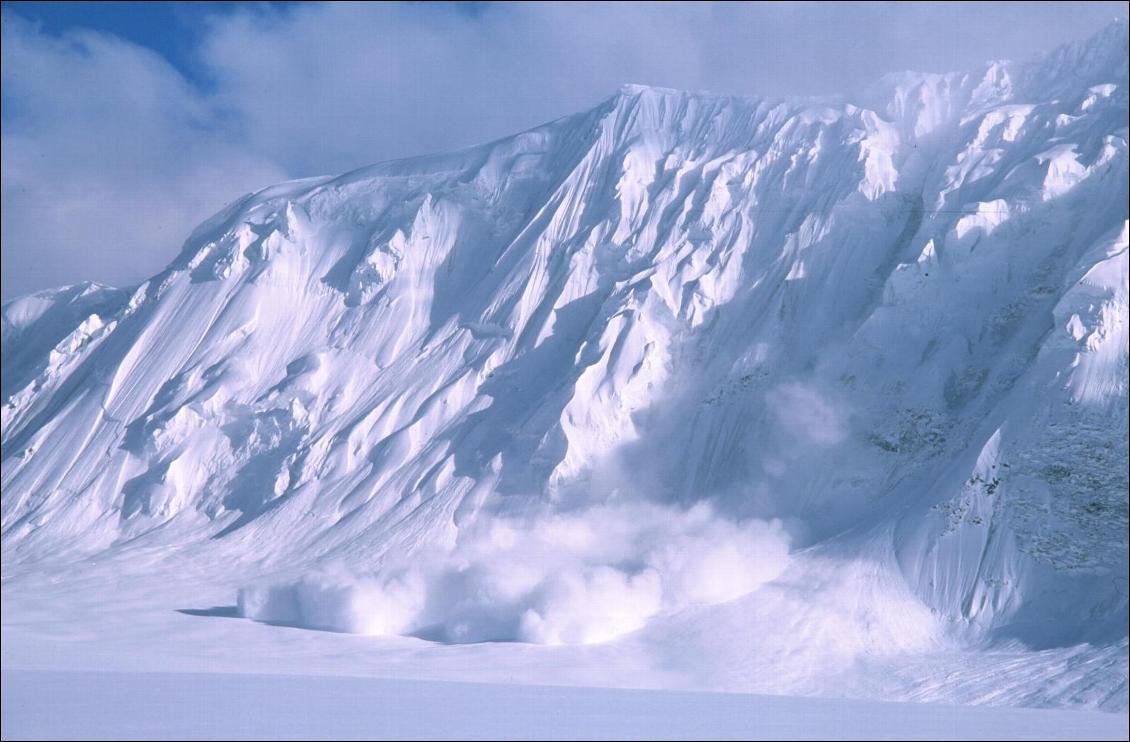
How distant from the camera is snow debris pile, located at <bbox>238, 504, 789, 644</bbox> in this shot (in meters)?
29.9

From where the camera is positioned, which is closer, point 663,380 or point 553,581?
point 553,581

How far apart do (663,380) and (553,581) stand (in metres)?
9.92

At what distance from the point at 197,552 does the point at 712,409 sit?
768 inches

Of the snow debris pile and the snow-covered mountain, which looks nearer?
the snow-covered mountain

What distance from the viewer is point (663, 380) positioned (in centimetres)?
3809

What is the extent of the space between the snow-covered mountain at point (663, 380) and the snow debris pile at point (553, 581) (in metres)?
0.13

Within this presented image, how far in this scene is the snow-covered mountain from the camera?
28.2 meters

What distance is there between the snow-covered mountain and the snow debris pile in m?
0.13

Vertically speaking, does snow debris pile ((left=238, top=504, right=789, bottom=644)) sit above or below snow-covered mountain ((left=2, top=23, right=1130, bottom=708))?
below

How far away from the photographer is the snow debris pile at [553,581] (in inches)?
1176

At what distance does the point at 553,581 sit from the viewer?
30.8 meters

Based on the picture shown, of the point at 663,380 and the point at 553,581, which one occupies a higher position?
the point at 663,380

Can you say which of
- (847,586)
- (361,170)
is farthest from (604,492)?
(361,170)

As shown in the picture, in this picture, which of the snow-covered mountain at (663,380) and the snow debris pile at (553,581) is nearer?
the snow-covered mountain at (663,380)
